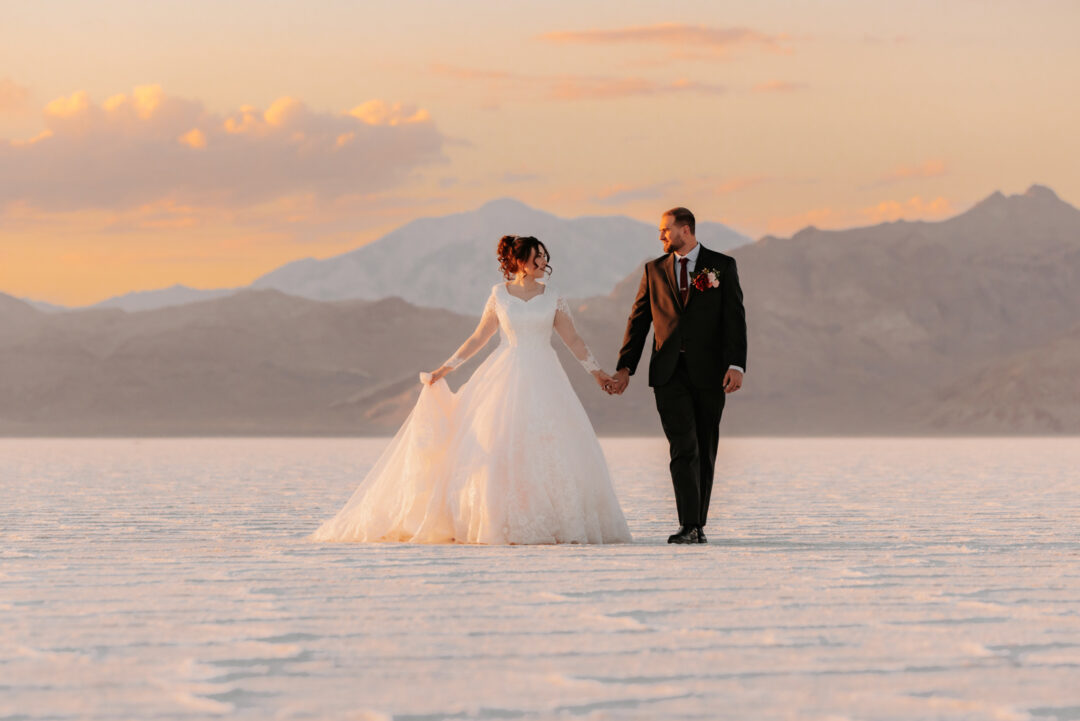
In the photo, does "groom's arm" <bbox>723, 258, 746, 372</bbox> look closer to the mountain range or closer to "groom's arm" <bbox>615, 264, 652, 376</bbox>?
"groom's arm" <bbox>615, 264, 652, 376</bbox>

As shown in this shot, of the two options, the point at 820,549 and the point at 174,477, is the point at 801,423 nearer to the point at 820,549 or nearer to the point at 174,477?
the point at 174,477

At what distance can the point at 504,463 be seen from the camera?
324 inches

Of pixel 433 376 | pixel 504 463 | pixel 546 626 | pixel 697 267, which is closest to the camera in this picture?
pixel 546 626

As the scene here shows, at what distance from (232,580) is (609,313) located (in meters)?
79.7

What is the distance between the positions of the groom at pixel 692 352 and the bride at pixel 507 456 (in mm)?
479

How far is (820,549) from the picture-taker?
7.72 metres

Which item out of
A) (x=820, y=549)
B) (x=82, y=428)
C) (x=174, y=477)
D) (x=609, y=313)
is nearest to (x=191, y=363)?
(x=82, y=428)

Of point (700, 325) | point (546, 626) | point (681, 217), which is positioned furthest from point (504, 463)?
point (546, 626)

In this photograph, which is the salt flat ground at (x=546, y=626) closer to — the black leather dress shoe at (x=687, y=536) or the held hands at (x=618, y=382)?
the black leather dress shoe at (x=687, y=536)

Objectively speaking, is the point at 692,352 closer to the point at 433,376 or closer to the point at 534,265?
Result: the point at 534,265

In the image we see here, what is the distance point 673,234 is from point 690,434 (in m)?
1.07

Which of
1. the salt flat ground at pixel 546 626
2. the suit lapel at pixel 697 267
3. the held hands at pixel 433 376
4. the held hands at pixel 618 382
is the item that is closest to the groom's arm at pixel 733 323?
the suit lapel at pixel 697 267

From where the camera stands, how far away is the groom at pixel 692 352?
7.95 meters

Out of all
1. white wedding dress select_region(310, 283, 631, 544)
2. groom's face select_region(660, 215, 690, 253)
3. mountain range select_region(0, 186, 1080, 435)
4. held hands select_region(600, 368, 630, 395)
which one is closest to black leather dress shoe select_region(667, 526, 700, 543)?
white wedding dress select_region(310, 283, 631, 544)
